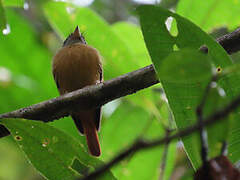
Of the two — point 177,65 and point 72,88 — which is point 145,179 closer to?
point 72,88

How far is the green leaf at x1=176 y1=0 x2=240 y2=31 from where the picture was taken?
2.25 meters

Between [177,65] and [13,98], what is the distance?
9.03 feet

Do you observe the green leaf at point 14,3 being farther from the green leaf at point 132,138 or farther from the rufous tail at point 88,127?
the rufous tail at point 88,127

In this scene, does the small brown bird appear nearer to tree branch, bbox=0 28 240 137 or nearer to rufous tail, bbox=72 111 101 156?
rufous tail, bbox=72 111 101 156

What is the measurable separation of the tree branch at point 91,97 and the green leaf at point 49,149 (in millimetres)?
439

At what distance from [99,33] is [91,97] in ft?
2.71

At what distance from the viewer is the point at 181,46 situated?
4.54ft

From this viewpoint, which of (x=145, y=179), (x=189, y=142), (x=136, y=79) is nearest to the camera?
(x=189, y=142)

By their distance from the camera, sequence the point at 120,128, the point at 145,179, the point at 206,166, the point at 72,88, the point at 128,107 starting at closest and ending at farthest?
the point at 206,166
the point at 145,179
the point at 120,128
the point at 128,107
the point at 72,88

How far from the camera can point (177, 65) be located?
807mm

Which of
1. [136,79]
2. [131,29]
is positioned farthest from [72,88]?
[136,79]

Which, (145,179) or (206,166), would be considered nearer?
(206,166)

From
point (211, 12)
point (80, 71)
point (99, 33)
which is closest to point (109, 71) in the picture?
point (99, 33)

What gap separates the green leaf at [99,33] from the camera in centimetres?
249
